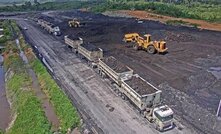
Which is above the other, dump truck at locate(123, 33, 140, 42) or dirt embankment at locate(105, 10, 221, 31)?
dump truck at locate(123, 33, 140, 42)

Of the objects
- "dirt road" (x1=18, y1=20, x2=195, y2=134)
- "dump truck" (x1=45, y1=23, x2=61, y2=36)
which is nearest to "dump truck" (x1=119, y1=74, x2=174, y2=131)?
"dirt road" (x1=18, y1=20, x2=195, y2=134)

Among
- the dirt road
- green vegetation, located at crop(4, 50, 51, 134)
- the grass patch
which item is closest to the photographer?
the dirt road

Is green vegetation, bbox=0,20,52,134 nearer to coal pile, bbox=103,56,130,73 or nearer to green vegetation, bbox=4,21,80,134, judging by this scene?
green vegetation, bbox=4,21,80,134

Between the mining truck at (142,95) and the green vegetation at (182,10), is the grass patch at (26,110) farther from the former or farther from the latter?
the green vegetation at (182,10)

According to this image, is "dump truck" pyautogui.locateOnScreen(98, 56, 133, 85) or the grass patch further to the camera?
"dump truck" pyautogui.locateOnScreen(98, 56, 133, 85)

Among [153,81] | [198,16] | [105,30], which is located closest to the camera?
[153,81]

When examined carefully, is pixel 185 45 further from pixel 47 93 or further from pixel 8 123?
pixel 8 123

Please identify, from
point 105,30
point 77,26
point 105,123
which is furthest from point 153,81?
A: point 77,26
